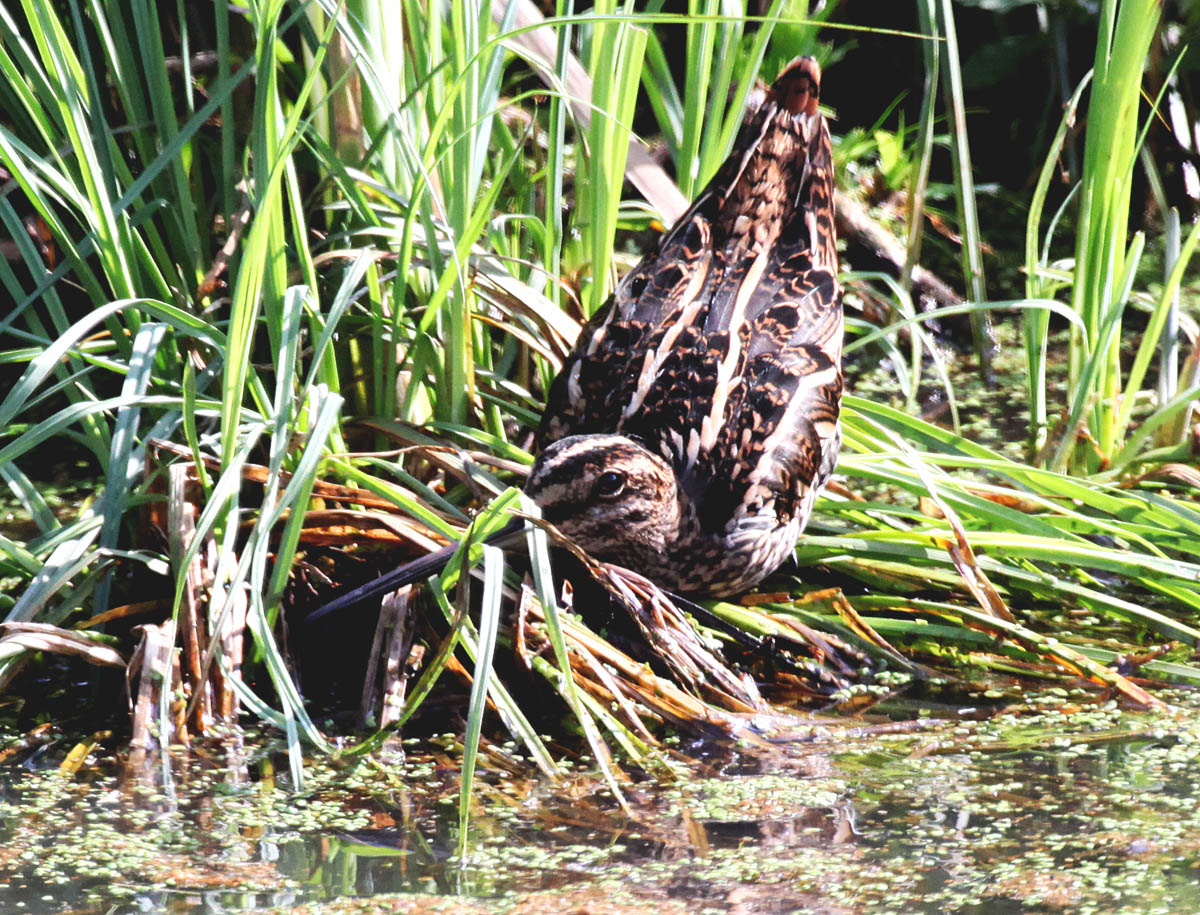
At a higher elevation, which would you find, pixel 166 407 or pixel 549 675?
pixel 166 407

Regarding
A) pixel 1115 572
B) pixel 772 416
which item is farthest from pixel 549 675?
pixel 1115 572

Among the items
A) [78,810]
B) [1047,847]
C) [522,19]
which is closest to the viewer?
[1047,847]

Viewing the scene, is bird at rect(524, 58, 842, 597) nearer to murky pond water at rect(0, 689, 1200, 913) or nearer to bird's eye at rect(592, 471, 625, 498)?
bird's eye at rect(592, 471, 625, 498)

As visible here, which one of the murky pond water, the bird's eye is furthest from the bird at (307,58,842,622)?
the murky pond water

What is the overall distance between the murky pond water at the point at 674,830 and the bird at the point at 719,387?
56cm

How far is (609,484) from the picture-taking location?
301 centimetres

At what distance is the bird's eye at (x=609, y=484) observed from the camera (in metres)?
2.99

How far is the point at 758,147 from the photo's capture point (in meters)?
3.69

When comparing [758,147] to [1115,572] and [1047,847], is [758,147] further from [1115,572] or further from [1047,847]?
[1047,847]

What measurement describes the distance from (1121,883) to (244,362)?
1.88m

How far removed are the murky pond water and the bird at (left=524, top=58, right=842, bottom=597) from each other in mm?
560

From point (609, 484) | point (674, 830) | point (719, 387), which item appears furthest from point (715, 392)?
point (674, 830)

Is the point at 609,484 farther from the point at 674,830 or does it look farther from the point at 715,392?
the point at 674,830

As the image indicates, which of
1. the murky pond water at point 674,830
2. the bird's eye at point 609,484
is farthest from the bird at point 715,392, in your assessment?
the murky pond water at point 674,830
